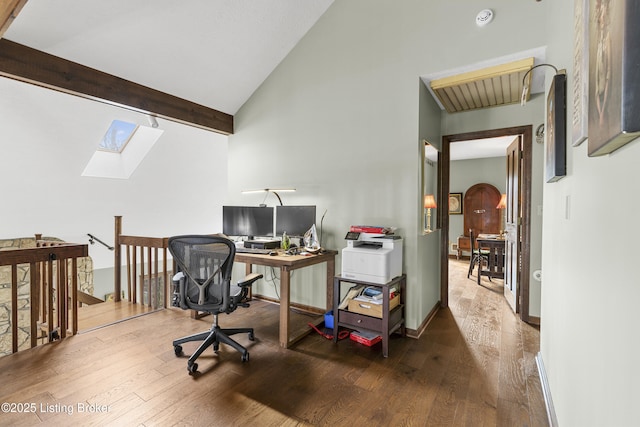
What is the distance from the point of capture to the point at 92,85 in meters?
2.95

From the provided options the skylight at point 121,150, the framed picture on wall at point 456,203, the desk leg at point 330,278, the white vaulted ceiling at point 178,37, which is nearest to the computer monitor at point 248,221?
the desk leg at point 330,278

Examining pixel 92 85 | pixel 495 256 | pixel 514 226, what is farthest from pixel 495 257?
pixel 92 85

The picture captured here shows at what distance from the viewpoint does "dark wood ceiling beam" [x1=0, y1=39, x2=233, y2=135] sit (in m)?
2.51

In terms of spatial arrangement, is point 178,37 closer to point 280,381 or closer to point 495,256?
point 280,381

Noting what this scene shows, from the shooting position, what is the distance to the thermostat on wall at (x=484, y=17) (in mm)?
2619

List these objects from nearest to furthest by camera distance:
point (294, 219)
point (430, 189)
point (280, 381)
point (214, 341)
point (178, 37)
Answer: point (280, 381) → point (214, 341) → point (178, 37) → point (294, 219) → point (430, 189)

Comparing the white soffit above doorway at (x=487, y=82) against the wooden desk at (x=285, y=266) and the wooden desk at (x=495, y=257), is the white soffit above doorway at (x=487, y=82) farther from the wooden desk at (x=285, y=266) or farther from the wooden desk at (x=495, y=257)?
the wooden desk at (x=495, y=257)

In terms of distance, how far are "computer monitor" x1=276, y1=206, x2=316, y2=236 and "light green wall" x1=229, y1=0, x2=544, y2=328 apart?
0.28 meters

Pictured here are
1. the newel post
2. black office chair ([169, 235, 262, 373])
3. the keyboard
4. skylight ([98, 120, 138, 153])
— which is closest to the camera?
black office chair ([169, 235, 262, 373])

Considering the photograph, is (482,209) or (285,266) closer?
(285,266)

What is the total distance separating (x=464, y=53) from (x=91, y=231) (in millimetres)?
5922

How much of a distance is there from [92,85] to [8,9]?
3.80ft

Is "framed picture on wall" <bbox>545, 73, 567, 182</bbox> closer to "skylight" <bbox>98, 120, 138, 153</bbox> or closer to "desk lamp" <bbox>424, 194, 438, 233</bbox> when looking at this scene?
"desk lamp" <bbox>424, 194, 438, 233</bbox>

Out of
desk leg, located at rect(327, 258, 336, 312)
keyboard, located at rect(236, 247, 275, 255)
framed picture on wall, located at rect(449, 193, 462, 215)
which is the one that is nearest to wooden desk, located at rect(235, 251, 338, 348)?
keyboard, located at rect(236, 247, 275, 255)
